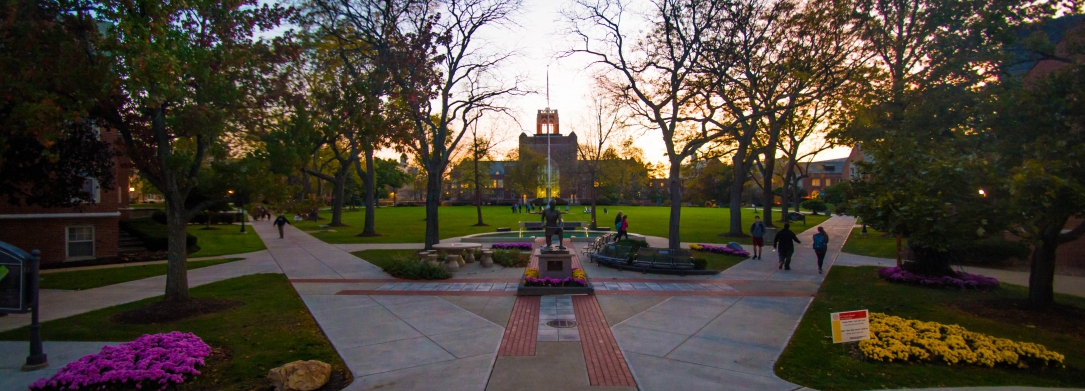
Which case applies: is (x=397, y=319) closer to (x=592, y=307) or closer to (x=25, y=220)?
(x=592, y=307)

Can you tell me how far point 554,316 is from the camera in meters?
10.3

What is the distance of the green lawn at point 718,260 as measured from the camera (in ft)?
57.7

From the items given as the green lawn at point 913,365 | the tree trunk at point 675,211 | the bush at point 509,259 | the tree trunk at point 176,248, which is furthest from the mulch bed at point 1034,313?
the tree trunk at point 176,248

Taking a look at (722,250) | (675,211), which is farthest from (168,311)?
(722,250)

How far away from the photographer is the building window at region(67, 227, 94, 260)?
60.7ft

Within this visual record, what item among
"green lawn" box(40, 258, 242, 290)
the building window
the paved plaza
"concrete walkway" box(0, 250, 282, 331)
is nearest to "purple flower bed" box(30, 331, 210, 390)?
the paved plaza

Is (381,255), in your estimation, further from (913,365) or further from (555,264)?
(913,365)

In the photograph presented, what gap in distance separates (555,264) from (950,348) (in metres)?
8.21

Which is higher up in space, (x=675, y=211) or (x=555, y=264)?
(x=675, y=211)

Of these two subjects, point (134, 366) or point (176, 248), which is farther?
point (176, 248)

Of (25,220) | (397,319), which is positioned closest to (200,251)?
(25,220)

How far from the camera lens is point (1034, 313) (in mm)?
10312

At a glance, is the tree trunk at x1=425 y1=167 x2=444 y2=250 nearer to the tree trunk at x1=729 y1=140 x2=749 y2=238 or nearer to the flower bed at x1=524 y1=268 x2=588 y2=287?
the flower bed at x1=524 y1=268 x2=588 y2=287

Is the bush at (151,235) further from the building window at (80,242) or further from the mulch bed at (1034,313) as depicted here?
the mulch bed at (1034,313)
